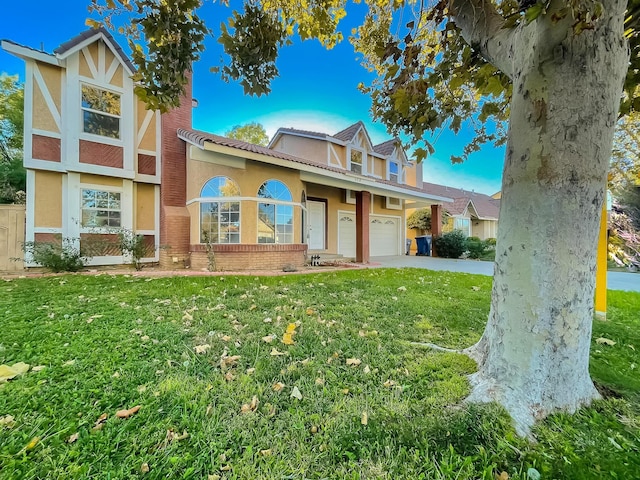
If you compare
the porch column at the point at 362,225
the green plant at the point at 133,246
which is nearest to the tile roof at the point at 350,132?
the porch column at the point at 362,225

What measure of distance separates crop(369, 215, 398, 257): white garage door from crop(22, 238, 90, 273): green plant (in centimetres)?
1256

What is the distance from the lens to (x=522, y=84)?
212 centimetres

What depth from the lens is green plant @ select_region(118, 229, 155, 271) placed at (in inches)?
363

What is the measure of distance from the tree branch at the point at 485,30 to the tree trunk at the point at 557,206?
0.33 metres

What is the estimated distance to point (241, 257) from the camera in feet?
31.2

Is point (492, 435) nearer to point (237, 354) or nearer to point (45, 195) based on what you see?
point (237, 354)

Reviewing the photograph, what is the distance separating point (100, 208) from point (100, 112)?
122 inches

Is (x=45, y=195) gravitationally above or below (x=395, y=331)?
above

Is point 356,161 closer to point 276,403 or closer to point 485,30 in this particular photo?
point 485,30

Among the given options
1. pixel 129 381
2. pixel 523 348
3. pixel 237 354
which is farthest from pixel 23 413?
pixel 523 348

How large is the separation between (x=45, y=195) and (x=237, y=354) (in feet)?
31.7

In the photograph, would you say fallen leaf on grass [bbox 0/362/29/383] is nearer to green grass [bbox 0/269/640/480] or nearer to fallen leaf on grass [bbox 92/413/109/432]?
green grass [bbox 0/269/640/480]

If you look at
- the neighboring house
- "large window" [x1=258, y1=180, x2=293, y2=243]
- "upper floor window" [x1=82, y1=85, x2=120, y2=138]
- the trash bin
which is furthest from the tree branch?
the neighboring house

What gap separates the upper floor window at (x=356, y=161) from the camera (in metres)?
15.8
